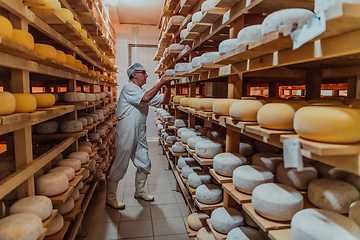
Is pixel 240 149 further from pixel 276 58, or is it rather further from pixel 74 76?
pixel 74 76

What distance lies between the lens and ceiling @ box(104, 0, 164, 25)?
19.1 ft

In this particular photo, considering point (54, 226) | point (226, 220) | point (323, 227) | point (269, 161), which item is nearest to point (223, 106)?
point (269, 161)

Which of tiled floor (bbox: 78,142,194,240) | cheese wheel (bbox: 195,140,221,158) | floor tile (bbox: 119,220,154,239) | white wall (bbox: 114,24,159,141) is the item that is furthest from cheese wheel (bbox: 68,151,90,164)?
white wall (bbox: 114,24,159,141)

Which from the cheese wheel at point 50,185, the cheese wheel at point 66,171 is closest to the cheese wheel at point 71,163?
the cheese wheel at point 66,171

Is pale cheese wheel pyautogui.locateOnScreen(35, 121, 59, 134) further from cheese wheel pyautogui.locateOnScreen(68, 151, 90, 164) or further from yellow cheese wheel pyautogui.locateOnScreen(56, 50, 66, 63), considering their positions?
yellow cheese wheel pyautogui.locateOnScreen(56, 50, 66, 63)

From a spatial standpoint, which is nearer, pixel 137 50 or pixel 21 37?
pixel 21 37

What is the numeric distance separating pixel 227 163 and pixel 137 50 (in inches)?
262

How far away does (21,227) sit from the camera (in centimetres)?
126

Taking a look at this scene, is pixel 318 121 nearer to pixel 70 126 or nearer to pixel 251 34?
pixel 251 34

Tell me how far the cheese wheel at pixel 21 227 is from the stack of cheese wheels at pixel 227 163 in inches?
50.2

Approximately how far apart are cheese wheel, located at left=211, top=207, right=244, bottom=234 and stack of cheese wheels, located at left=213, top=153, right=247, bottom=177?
0.99ft

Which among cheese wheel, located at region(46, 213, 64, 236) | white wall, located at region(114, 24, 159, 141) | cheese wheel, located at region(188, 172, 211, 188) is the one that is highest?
white wall, located at region(114, 24, 159, 141)

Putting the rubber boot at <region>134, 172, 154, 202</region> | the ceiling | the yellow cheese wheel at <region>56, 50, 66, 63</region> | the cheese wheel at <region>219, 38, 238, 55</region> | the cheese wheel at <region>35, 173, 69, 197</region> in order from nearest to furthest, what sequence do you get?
the cheese wheel at <region>219, 38, 238, 55</region>
the cheese wheel at <region>35, 173, 69, 197</region>
the yellow cheese wheel at <region>56, 50, 66, 63</region>
the rubber boot at <region>134, 172, 154, 202</region>
the ceiling

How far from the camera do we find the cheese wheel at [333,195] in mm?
1187
